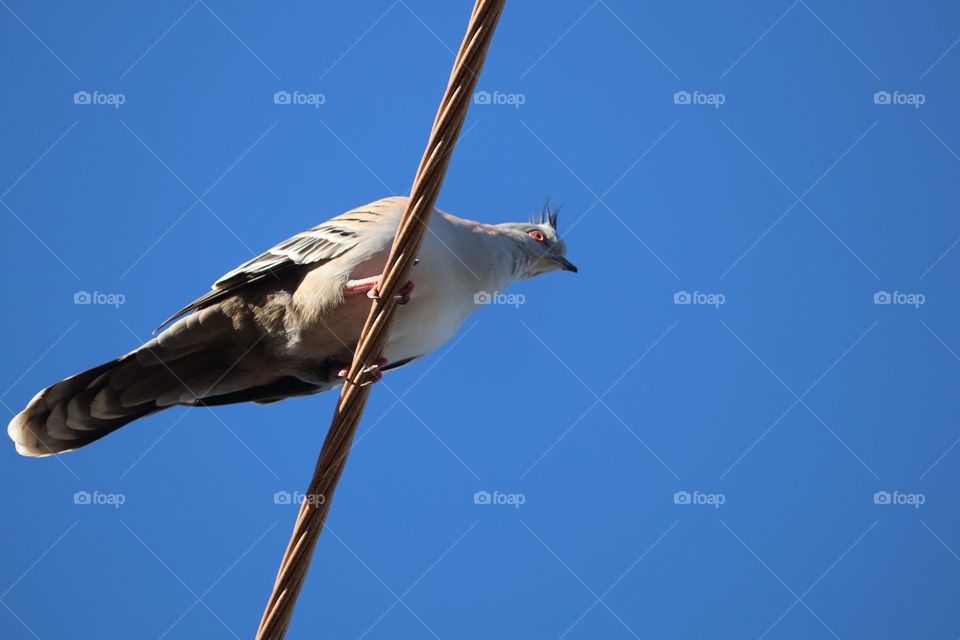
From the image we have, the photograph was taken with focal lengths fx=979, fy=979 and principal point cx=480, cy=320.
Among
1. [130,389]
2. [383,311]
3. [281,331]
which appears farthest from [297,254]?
[383,311]

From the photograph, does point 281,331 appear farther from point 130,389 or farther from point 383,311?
point 383,311

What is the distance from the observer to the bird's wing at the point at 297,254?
17.0 ft

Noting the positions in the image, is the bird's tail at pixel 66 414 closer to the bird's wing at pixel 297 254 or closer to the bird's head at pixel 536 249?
the bird's wing at pixel 297 254

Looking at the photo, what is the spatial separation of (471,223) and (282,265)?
1226 mm

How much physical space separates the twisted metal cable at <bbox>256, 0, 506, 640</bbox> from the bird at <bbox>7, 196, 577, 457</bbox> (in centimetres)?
117

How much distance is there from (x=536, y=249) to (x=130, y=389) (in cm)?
271

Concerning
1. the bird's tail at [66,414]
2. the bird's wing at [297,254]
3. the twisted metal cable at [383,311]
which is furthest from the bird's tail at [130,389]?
the twisted metal cable at [383,311]

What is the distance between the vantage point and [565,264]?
6738mm

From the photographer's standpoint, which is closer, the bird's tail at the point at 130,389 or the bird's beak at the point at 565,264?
the bird's tail at the point at 130,389

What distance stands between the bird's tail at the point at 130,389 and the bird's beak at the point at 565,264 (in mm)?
2289

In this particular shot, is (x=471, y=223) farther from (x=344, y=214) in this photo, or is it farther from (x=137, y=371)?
(x=137, y=371)

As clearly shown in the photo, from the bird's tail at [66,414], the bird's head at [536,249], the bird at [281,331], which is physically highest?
the bird's head at [536,249]

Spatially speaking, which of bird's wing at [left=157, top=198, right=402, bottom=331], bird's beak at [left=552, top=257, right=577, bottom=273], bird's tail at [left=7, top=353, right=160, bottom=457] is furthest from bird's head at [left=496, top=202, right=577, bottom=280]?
bird's tail at [left=7, top=353, right=160, bottom=457]

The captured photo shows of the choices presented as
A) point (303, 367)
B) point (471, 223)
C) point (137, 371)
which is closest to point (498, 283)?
point (471, 223)
